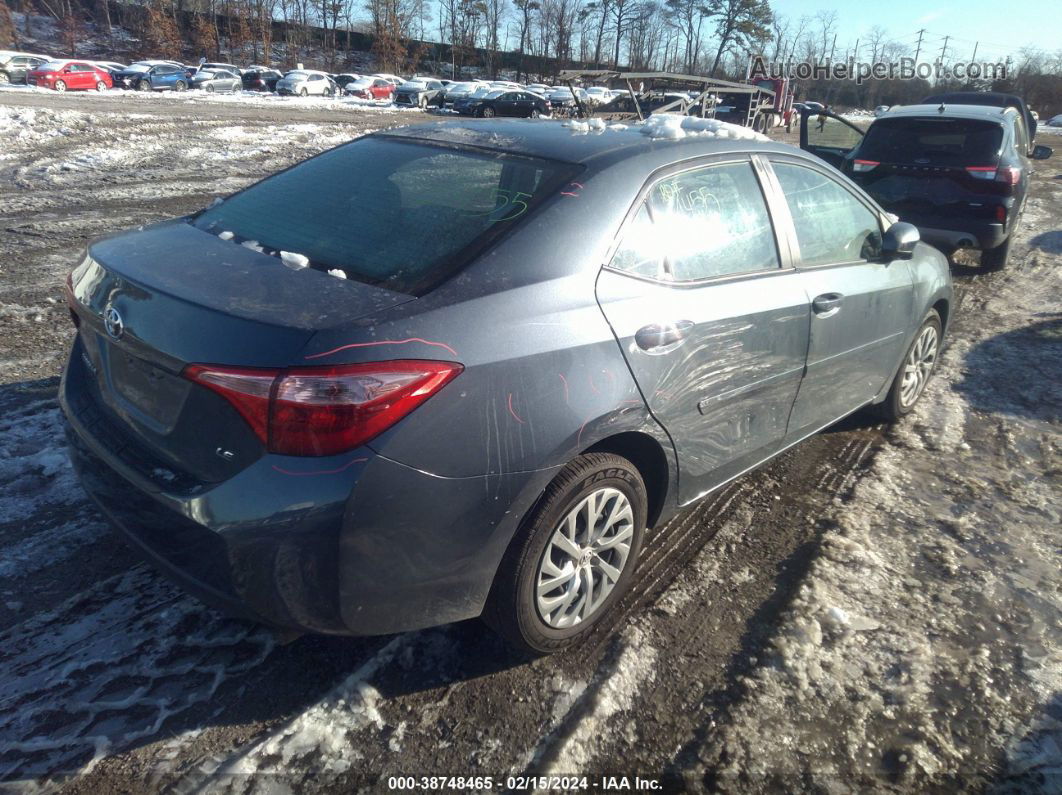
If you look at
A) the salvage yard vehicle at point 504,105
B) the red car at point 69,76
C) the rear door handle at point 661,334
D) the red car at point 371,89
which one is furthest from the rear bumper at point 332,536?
the red car at point 371,89

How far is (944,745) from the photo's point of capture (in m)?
2.44

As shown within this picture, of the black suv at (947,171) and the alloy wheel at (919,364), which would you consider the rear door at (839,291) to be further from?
the black suv at (947,171)

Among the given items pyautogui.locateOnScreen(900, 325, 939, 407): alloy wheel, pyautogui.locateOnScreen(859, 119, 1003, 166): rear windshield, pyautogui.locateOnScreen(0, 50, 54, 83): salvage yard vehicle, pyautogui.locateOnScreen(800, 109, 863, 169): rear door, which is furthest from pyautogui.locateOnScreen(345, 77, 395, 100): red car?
pyautogui.locateOnScreen(900, 325, 939, 407): alloy wheel

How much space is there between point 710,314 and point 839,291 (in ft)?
3.48

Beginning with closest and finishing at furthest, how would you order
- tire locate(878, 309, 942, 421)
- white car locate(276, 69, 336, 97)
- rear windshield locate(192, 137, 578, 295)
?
rear windshield locate(192, 137, 578, 295), tire locate(878, 309, 942, 421), white car locate(276, 69, 336, 97)

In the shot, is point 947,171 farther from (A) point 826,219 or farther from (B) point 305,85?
(B) point 305,85

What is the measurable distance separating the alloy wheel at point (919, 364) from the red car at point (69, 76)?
129 feet

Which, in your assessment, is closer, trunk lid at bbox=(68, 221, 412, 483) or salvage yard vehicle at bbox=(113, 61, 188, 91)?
trunk lid at bbox=(68, 221, 412, 483)

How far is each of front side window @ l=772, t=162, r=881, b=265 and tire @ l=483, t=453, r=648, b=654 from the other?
5.03ft

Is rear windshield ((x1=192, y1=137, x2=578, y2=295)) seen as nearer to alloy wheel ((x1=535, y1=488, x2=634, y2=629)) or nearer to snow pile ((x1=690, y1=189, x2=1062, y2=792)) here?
alloy wheel ((x1=535, y1=488, x2=634, y2=629))

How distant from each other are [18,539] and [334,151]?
2.07m

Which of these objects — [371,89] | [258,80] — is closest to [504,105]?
[371,89]

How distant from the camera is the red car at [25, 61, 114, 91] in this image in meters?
34.2

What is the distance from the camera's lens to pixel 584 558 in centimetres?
267
